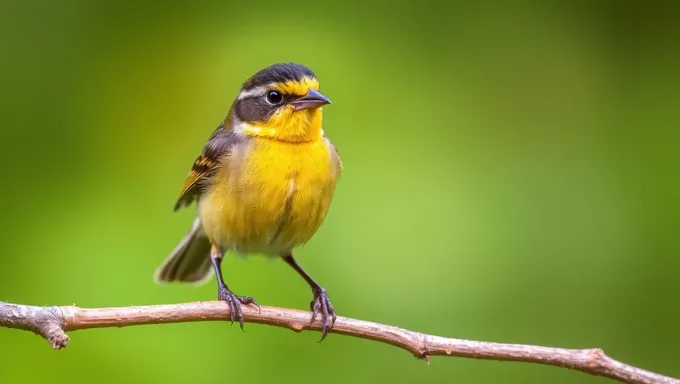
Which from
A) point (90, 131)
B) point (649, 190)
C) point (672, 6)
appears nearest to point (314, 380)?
point (90, 131)

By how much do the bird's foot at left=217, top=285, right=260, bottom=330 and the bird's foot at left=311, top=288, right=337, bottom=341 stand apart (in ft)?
1.01

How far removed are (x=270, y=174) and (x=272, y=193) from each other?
91 mm

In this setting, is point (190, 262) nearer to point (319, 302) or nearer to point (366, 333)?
point (319, 302)

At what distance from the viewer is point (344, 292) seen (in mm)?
5531

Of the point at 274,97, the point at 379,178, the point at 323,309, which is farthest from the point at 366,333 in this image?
the point at 379,178

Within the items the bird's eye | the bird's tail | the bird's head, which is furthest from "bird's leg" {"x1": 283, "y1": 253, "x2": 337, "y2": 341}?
the bird's eye

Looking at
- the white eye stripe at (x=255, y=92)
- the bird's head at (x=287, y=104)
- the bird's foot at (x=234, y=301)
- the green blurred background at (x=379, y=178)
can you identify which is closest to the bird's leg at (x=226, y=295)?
the bird's foot at (x=234, y=301)

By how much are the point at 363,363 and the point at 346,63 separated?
204cm

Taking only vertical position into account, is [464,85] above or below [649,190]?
above

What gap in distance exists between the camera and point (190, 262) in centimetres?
568

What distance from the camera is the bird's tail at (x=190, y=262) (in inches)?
216

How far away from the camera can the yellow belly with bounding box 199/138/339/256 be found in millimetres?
4707

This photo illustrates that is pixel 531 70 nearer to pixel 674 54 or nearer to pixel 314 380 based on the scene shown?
pixel 674 54

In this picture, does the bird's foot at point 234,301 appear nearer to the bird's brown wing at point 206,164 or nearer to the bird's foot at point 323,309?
the bird's foot at point 323,309
